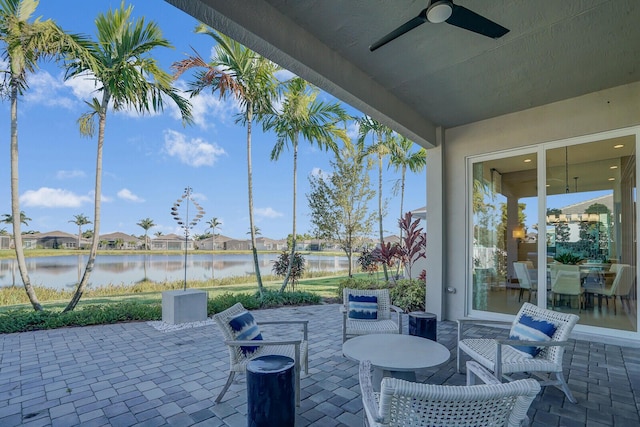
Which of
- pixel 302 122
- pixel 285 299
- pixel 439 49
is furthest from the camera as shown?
pixel 302 122

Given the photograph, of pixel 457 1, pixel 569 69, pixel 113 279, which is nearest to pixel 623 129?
pixel 569 69

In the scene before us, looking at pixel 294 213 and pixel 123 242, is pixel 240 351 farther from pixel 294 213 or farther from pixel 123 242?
pixel 123 242

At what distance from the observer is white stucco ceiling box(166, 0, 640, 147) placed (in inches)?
116

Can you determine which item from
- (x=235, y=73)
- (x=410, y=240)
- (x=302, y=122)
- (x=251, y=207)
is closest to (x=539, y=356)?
(x=410, y=240)

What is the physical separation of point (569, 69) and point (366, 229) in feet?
23.2

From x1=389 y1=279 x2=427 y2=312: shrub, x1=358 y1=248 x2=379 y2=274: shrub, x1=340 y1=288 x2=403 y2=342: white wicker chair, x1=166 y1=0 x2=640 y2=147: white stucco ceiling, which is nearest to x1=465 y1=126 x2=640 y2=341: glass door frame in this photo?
x1=166 y1=0 x2=640 y2=147: white stucco ceiling

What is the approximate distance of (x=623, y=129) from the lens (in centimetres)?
445

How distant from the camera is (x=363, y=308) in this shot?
13.8 ft

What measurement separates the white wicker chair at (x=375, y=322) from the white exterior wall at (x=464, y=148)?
1.96m

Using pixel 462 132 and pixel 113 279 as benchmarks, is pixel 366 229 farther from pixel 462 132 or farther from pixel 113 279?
pixel 113 279

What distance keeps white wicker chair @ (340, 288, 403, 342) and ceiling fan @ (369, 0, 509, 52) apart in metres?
3.04

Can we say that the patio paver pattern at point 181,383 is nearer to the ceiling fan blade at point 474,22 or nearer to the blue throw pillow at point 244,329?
the blue throw pillow at point 244,329

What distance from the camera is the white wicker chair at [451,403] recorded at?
4.27 ft

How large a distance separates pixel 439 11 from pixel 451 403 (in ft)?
8.48
